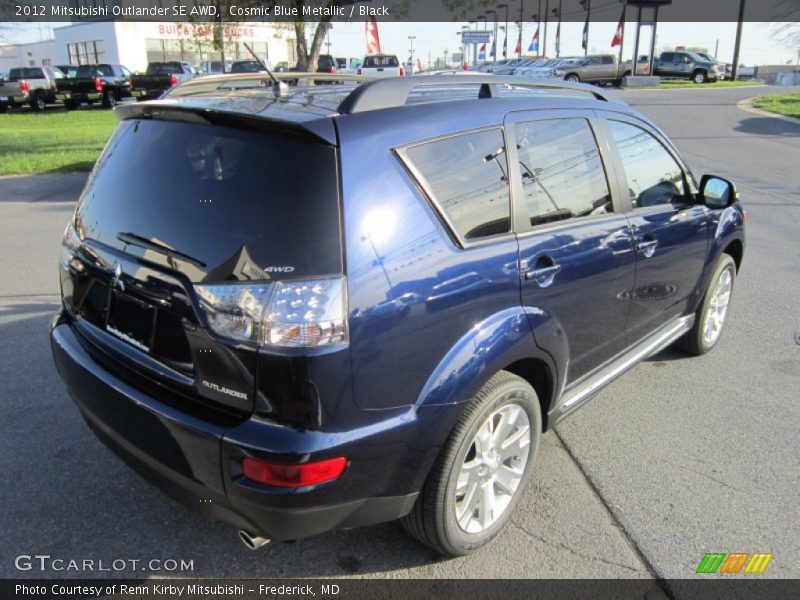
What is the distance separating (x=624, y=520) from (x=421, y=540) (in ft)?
3.21

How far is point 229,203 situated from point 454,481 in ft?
4.27

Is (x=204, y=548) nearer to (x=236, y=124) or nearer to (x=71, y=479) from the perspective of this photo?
(x=71, y=479)

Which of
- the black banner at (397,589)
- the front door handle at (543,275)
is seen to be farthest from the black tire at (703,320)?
the black banner at (397,589)

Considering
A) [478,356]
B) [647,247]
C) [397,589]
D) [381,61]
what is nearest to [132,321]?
[478,356]

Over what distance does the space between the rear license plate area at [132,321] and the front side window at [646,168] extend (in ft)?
8.04

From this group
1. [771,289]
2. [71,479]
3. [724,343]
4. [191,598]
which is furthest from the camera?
[771,289]

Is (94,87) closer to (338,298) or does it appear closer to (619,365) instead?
(619,365)

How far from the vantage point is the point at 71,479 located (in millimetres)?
3068

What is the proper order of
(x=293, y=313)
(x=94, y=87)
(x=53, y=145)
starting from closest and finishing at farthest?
(x=293, y=313) → (x=53, y=145) → (x=94, y=87)

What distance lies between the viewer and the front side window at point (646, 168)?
11.3ft

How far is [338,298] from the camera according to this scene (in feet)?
6.55

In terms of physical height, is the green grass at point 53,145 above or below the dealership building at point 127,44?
below

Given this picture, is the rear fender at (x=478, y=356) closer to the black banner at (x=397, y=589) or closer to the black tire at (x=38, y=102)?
the black banner at (x=397, y=589)

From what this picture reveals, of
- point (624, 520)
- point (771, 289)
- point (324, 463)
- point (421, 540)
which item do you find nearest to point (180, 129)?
point (324, 463)
